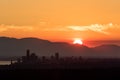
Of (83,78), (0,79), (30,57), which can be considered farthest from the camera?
(30,57)

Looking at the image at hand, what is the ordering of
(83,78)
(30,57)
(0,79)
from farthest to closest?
1. (30,57)
2. (83,78)
3. (0,79)

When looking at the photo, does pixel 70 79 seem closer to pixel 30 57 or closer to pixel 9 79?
pixel 9 79

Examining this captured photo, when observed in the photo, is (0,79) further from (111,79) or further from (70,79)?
(111,79)

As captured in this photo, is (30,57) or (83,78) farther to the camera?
(30,57)

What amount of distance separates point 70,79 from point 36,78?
4359 millimetres

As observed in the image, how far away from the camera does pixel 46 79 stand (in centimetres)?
5312

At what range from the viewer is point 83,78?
55062 millimetres

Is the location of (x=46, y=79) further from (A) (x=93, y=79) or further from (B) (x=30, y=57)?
(B) (x=30, y=57)

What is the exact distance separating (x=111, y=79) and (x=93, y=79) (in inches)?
86.5

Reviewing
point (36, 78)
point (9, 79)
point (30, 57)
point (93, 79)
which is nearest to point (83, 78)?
point (93, 79)

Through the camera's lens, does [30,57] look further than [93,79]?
Yes

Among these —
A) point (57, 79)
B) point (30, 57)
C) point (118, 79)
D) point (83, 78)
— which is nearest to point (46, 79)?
point (57, 79)

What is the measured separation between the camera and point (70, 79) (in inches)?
2116

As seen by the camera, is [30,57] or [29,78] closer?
[29,78]
